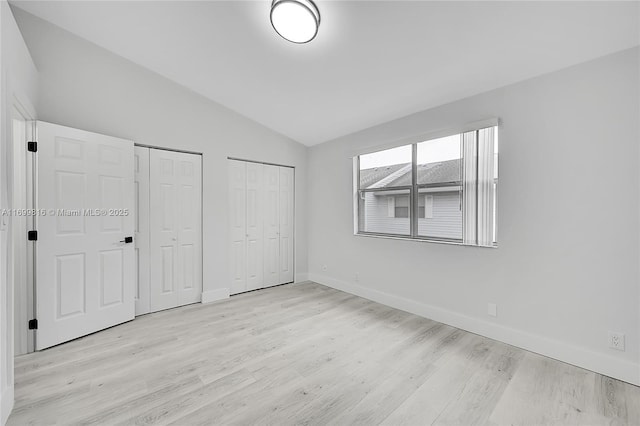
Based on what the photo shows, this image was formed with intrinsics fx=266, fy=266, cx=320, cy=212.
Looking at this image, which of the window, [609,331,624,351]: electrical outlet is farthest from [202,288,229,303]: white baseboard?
[609,331,624,351]: electrical outlet

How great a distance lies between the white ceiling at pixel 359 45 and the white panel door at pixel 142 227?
3.88 feet

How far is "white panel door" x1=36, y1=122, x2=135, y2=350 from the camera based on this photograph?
2521 mm

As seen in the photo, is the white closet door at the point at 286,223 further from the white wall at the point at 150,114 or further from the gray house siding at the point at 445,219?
the gray house siding at the point at 445,219

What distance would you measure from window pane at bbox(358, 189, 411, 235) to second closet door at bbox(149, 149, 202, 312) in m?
2.44

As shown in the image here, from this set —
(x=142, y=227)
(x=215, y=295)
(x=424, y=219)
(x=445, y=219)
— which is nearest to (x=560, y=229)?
(x=445, y=219)

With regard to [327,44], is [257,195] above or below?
below

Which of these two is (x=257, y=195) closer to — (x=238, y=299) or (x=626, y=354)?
(x=238, y=299)

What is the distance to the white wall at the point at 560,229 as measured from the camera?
2035mm

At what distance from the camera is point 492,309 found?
8.85 feet

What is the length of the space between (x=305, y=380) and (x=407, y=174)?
104 inches

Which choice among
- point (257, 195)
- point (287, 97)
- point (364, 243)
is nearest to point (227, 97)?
point (287, 97)

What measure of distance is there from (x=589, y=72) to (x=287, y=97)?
9.65ft

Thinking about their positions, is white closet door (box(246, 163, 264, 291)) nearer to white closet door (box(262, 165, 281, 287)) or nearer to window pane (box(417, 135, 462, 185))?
white closet door (box(262, 165, 281, 287))

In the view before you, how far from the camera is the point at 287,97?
136 inches
